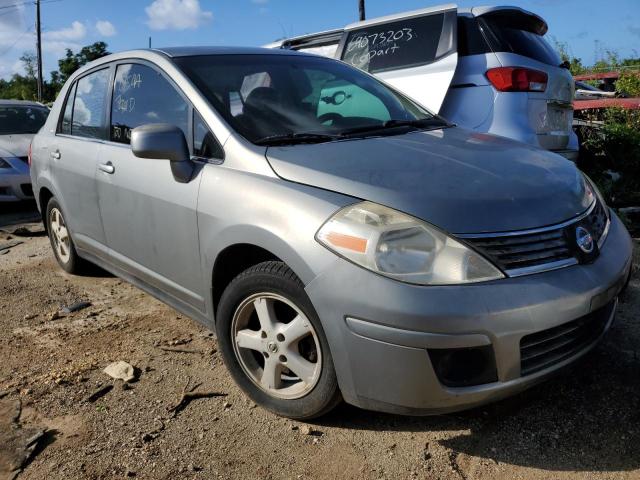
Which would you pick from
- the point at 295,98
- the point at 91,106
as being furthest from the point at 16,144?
the point at 295,98

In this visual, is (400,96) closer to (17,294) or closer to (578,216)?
(578,216)

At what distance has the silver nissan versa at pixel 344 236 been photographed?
2031mm

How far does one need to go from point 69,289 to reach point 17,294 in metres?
0.38

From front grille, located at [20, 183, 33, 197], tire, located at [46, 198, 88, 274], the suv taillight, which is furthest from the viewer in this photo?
front grille, located at [20, 183, 33, 197]

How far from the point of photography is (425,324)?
1962 mm

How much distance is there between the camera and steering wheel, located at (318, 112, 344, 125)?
3.03 metres

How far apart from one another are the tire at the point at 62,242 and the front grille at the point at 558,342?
3464mm

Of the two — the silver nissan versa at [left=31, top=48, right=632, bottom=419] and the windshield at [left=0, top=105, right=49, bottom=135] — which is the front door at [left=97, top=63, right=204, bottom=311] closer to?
the silver nissan versa at [left=31, top=48, right=632, bottom=419]

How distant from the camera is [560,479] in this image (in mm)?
2082

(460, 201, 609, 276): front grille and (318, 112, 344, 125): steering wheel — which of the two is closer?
(460, 201, 609, 276): front grille

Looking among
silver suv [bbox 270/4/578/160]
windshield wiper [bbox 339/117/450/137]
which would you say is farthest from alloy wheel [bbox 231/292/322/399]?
silver suv [bbox 270/4/578/160]

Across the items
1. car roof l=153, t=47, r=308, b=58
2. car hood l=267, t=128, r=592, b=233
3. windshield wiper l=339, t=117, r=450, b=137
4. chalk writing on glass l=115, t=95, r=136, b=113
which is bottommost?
car hood l=267, t=128, r=592, b=233

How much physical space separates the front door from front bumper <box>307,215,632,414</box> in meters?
0.97

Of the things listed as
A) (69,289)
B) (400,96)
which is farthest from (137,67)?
(69,289)
